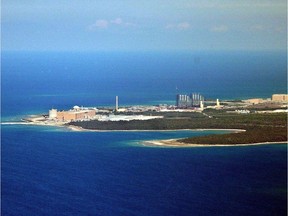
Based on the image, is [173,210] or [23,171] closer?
[173,210]

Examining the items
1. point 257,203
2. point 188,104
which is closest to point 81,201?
point 257,203

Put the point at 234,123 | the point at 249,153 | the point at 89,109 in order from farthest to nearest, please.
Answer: the point at 89,109
the point at 234,123
the point at 249,153

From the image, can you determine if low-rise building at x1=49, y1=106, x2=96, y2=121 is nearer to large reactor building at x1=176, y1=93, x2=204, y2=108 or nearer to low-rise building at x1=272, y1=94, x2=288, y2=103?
large reactor building at x1=176, y1=93, x2=204, y2=108

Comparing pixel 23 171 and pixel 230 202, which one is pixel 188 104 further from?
pixel 230 202

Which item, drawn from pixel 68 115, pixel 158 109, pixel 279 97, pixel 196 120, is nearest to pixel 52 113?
pixel 68 115

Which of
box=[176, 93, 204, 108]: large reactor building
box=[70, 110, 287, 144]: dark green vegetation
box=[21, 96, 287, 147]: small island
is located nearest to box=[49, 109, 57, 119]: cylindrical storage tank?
box=[21, 96, 287, 147]: small island

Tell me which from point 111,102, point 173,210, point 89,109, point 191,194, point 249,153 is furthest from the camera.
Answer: point 111,102

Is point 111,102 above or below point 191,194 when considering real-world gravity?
above
